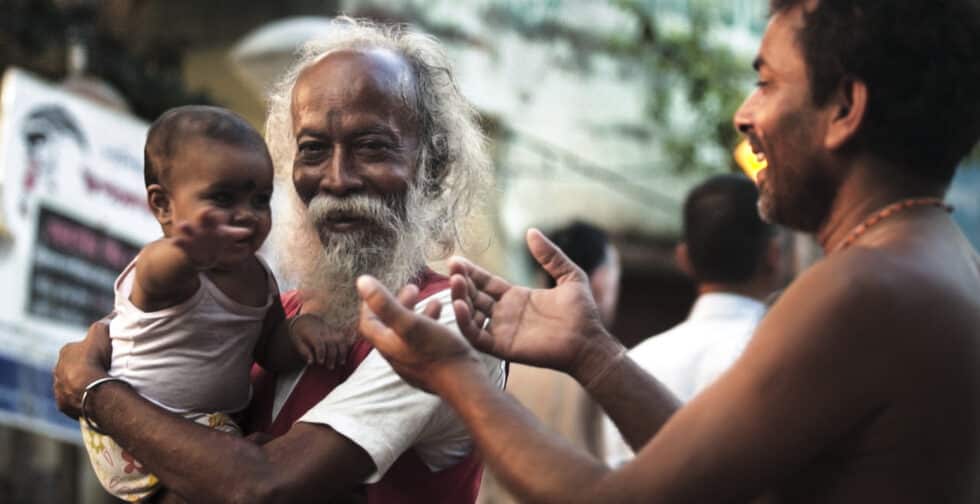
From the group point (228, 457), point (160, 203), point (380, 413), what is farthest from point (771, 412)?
point (160, 203)

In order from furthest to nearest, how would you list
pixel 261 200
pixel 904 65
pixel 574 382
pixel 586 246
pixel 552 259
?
pixel 586 246 < pixel 574 382 < pixel 261 200 < pixel 552 259 < pixel 904 65

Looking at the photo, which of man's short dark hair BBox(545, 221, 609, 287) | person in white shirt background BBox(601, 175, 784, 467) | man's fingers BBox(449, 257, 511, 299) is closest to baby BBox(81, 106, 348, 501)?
man's fingers BBox(449, 257, 511, 299)

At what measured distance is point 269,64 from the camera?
8125 millimetres

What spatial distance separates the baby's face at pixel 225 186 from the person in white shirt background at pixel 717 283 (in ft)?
8.16

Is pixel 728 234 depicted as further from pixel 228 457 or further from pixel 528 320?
pixel 228 457

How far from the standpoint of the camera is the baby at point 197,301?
2.72m

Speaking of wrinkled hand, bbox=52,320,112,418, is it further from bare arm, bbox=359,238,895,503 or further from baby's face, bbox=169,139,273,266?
bare arm, bbox=359,238,895,503

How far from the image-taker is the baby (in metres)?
2.72

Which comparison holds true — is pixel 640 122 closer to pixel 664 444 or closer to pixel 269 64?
pixel 269 64

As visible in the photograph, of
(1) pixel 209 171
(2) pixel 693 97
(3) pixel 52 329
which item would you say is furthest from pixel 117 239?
(2) pixel 693 97

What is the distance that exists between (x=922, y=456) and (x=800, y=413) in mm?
219

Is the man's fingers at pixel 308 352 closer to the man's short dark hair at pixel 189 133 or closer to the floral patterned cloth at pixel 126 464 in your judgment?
the floral patterned cloth at pixel 126 464

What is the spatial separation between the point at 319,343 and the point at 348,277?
248 mm

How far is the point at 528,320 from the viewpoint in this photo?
2.62 meters
